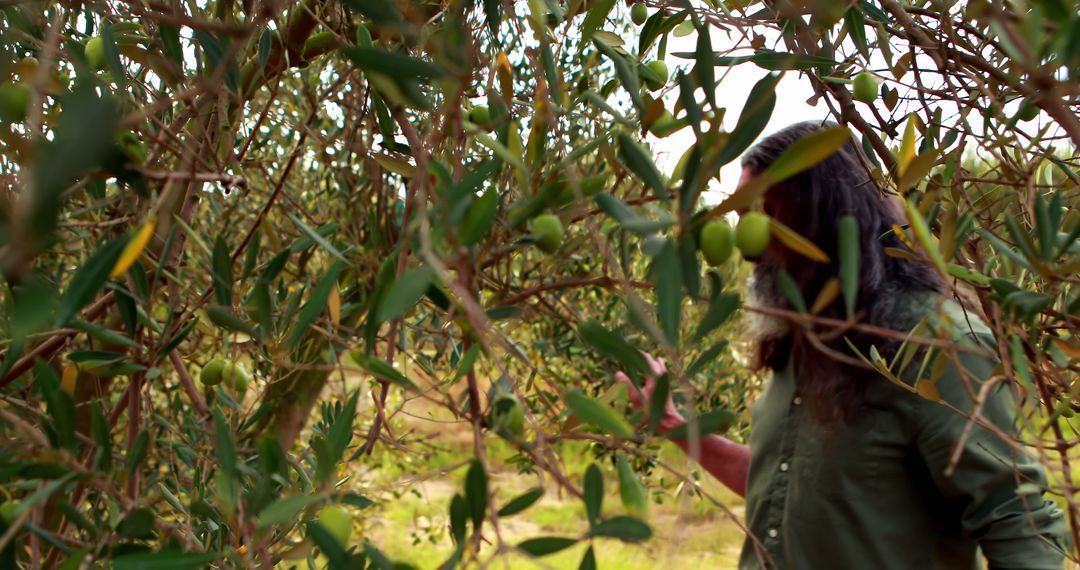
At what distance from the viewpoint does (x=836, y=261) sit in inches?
67.2

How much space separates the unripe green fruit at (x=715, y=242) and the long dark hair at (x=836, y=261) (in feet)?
3.56

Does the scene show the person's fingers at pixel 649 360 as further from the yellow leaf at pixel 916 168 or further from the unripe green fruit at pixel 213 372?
the unripe green fruit at pixel 213 372

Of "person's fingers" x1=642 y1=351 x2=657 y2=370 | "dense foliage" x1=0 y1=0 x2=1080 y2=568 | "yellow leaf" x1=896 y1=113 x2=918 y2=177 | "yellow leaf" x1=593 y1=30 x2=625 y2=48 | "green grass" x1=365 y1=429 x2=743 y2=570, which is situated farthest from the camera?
"green grass" x1=365 y1=429 x2=743 y2=570

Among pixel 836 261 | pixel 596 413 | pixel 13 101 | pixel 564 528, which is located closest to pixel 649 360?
pixel 596 413

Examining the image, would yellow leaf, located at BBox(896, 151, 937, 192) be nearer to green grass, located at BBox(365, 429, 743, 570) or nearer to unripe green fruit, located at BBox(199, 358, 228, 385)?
unripe green fruit, located at BBox(199, 358, 228, 385)

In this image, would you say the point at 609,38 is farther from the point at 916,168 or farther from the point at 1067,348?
the point at 1067,348

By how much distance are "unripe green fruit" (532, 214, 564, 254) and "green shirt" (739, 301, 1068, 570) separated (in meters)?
0.99

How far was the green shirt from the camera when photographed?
55.6 inches

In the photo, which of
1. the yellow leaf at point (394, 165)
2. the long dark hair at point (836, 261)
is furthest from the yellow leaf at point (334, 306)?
the long dark hair at point (836, 261)

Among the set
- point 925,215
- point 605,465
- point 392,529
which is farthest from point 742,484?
point 392,529

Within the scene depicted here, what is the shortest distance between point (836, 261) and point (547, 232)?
129 centimetres

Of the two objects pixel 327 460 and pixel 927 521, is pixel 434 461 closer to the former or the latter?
pixel 927 521

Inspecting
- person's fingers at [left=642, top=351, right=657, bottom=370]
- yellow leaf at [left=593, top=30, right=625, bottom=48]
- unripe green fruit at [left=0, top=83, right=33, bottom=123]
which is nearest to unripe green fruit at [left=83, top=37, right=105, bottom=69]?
unripe green fruit at [left=0, top=83, right=33, bottom=123]

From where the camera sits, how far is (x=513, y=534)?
430 centimetres
